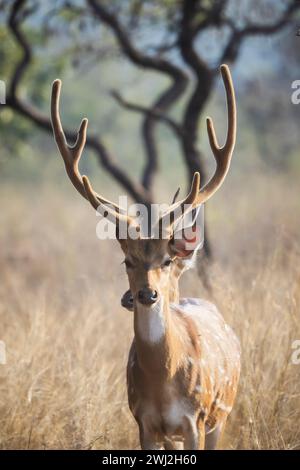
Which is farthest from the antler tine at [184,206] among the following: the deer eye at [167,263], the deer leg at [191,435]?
the deer leg at [191,435]

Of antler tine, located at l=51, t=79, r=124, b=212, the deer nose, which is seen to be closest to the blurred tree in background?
antler tine, located at l=51, t=79, r=124, b=212

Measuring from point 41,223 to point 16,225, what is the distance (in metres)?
0.60

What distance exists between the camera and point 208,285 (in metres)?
7.92

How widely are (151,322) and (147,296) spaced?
28cm

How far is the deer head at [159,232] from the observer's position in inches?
193

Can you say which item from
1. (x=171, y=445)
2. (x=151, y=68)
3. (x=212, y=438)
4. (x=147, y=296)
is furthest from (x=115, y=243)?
(x=147, y=296)

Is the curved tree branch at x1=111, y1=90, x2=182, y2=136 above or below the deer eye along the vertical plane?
above

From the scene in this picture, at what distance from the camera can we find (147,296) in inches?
189

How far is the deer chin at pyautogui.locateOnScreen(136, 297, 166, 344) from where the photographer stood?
4984 mm

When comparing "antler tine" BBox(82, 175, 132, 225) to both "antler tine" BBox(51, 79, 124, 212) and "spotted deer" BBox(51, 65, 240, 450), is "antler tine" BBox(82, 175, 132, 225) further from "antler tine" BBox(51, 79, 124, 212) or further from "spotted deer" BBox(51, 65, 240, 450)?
"antler tine" BBox(51, 79, 124, 212)

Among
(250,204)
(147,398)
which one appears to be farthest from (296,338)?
(250,204)

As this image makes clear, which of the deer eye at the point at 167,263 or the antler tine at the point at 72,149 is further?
the antler tine at the point at 72,149

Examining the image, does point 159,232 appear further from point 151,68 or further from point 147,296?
point 151,68

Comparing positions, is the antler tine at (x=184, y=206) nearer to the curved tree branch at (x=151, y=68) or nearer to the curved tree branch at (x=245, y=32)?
the curved tree branch at (x=151, y=68)
